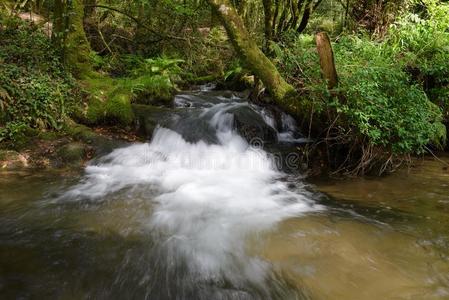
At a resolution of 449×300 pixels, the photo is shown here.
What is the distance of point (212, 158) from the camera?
23.2ft

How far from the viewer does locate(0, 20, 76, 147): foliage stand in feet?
21.4

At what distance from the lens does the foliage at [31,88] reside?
6523 millimetres

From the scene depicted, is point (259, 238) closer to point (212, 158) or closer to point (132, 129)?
point (212, 158)

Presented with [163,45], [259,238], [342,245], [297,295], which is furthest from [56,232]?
[163,45]

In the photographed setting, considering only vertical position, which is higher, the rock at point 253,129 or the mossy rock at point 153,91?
the mossy rock at point 153,91

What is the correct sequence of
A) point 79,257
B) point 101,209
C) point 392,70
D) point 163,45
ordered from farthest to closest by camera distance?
point 163,45
point 392,70
point 101,209
point 79,257

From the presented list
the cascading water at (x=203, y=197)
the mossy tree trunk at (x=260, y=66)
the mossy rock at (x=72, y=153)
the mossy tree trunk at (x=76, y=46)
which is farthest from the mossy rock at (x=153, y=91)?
the mossy tree trunk at (x=260, y=66)

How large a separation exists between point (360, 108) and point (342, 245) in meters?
2.56

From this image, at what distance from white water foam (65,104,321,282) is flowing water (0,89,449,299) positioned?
21 mm

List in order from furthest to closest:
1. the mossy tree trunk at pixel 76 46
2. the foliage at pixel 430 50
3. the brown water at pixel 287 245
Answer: the mossy tree trunk at pixel 76 46 < the foliage at pixel 430 50 < the brown water at pixel 287 245

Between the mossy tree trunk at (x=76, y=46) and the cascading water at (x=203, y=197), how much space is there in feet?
7.49

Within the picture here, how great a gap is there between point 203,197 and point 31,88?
12.6ft

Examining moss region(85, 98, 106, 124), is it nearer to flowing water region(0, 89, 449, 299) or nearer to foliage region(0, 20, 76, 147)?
foliage region(0, 20, 76, 147)

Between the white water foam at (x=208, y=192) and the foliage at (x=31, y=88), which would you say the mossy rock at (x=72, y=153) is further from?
the foliage at (x=31, y=88)
